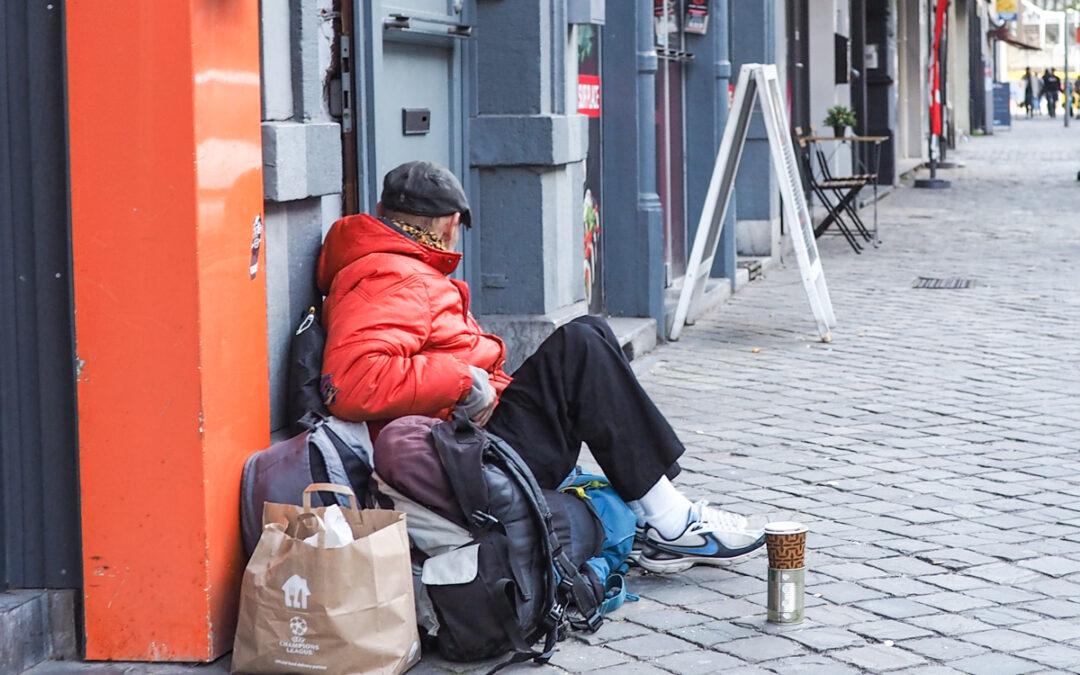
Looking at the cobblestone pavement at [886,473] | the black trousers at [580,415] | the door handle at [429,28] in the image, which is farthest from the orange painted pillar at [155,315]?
the door handle at [429,28]

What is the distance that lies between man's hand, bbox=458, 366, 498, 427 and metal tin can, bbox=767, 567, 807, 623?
875 millimetres

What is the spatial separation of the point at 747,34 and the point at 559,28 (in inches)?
201

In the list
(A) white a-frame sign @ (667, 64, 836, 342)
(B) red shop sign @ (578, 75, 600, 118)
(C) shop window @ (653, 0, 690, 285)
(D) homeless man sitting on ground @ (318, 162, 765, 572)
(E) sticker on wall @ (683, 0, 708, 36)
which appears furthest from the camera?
(E) sticker on wall @ (683, 0, 708, 36)

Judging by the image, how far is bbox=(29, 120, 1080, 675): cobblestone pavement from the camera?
4223 mm

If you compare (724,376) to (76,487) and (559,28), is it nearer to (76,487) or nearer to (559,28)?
(559,28)

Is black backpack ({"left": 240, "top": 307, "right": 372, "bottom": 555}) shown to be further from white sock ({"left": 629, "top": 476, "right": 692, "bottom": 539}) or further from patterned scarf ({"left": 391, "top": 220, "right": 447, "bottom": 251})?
white sock ({"left": 629, "top": 476, "right": 692, "bottom": 539})

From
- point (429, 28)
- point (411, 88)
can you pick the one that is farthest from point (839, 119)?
point (411, 88)

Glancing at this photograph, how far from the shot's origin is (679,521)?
478 cm

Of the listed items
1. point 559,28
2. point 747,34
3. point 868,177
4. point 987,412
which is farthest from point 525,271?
point 868,177

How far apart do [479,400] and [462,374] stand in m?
0.10

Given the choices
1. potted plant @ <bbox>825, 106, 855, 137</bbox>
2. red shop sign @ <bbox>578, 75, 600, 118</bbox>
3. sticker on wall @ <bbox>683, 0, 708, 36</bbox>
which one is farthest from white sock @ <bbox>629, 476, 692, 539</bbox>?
potted plant @ <bbox>825, 106, 855, 137</bbox>

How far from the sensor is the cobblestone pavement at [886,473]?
4.22 metres

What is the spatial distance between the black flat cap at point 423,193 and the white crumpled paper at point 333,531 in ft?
3.72

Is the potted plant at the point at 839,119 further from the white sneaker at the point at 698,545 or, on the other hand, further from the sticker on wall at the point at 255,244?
the sticker on wall at the point at 255,244
